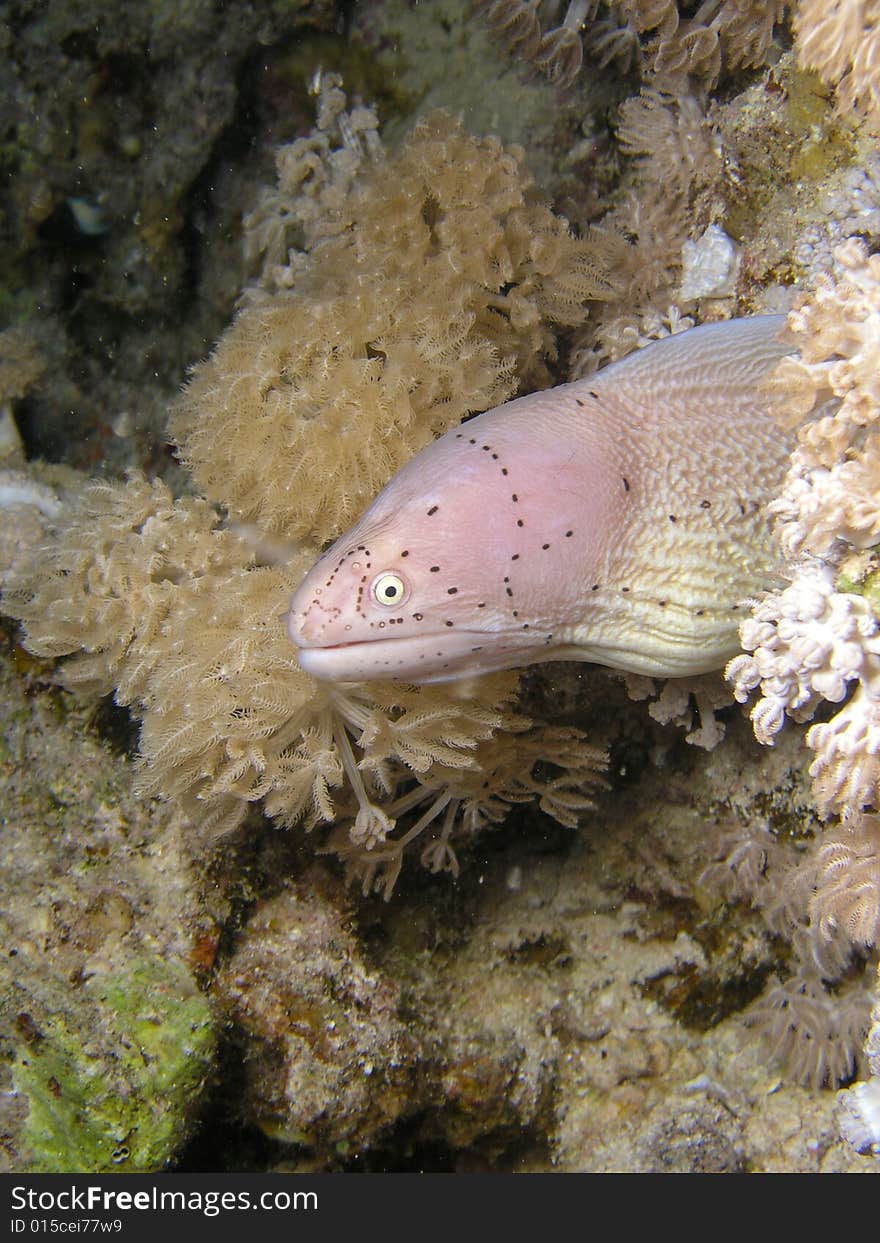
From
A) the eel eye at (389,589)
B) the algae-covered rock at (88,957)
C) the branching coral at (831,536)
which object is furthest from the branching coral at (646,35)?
the algae-covered rock at (88,957)

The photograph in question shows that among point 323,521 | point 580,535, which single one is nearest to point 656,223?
point 580,535

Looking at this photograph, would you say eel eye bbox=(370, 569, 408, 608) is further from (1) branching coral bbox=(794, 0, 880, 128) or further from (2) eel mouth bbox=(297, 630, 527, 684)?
(1) branching coral bbox=(794, 0, 880, 128)

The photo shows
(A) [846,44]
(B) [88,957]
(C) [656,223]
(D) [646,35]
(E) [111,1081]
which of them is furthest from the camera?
(D) [646,35]

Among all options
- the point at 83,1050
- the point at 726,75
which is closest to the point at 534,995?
the point at 83,1050

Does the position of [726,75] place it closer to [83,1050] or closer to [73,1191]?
[83,1050]

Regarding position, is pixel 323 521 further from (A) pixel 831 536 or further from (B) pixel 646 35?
(B) pixel 646 35
